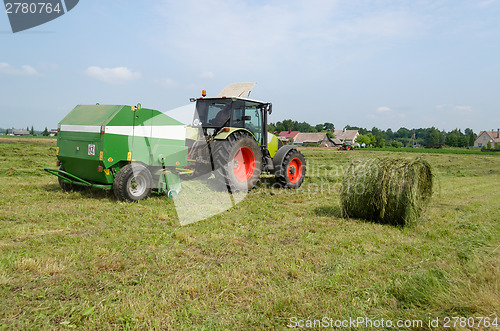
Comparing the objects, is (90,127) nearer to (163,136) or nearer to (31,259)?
(163,136)

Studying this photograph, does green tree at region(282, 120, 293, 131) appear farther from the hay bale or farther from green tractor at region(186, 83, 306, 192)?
the hay bale

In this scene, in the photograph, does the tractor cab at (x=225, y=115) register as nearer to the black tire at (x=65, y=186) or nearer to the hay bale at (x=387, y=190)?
the black tire at (x=65, y=186)

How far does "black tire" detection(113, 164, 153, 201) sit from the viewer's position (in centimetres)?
688

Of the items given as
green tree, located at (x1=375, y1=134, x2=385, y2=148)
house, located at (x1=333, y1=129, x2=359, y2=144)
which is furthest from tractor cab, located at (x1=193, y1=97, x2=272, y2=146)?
house, located at (x1=333, y1=129, x2=359, y2=144)

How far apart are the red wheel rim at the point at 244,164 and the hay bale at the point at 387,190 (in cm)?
321

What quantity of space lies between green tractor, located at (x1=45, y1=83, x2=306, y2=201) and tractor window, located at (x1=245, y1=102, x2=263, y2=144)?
0.03 metres

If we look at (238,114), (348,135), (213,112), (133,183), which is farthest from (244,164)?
(348,135)

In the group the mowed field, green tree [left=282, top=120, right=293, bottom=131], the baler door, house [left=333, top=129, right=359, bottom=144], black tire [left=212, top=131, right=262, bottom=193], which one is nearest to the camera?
the mowed field

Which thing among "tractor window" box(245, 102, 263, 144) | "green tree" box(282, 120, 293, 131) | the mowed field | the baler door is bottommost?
the mowed field

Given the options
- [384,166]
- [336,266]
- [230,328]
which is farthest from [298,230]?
[230,328]

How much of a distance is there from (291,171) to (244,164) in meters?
1.82

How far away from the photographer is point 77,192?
7.52 metres

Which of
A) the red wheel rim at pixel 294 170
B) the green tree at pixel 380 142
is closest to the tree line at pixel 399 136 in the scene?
the green tree at pixel 380 142

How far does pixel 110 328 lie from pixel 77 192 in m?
5.68
